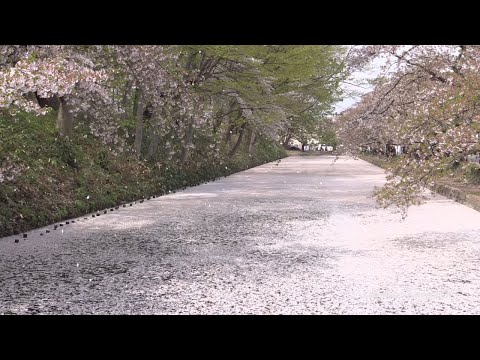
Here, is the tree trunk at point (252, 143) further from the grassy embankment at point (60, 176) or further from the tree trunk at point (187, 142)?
the grassy embankment at point (60, 176)

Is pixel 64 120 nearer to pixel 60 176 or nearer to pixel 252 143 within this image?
pixel 60 176

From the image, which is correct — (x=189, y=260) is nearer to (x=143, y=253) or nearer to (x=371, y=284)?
(x=143, y=253)

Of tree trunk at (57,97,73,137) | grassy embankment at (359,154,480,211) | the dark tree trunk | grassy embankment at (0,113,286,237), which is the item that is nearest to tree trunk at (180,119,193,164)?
grassy embankment at (0,113,286,237)

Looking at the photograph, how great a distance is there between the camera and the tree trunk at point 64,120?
58.9 feet

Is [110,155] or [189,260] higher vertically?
[110,155]

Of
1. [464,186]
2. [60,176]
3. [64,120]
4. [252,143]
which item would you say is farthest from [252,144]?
[60,176]

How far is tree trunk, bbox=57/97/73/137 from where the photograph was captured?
18.0 m

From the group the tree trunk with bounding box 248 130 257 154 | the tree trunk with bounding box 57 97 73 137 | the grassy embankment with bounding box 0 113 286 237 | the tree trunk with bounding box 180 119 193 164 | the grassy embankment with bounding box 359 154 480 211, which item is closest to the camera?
the grassy embankment with bounding box 0 113 286 237

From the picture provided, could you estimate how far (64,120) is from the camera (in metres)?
18.1

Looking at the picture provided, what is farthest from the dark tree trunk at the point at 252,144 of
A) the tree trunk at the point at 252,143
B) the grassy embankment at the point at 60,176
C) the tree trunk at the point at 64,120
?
the tree trunk at the point at 64,120

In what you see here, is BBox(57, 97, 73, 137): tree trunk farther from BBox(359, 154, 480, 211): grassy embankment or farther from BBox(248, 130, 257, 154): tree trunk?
BBox(248, 130, 257, 154): tree trunk

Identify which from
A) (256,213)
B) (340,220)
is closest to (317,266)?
(340,220)

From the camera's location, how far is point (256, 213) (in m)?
14.0
